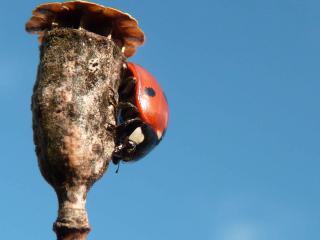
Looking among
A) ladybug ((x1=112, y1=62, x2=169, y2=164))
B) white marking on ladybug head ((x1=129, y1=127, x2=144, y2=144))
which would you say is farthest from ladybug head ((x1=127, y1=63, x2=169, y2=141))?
white marking on ladybug head ((x1=129, y1=127, x2=144, y2=144))

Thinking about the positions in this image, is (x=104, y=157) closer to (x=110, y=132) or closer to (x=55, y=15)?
(x=110, y=132)

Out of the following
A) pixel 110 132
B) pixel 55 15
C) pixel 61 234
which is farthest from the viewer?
pixel 55 15

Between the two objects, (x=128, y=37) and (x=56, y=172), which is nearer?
(x=56, y=172)

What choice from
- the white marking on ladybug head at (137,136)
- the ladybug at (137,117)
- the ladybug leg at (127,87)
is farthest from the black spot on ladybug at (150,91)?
the white marking on ladybug head at (137,136)

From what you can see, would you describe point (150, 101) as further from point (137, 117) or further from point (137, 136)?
point (137, 136)

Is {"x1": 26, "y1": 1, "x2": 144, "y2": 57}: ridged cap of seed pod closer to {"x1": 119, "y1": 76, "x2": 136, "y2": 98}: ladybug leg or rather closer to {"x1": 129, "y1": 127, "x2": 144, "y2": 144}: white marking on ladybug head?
{"x1": 119, "y1": 76, "x2": 136, "y2": 98}: ladybug leg

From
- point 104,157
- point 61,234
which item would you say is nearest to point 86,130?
point 104,157
